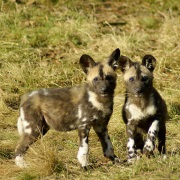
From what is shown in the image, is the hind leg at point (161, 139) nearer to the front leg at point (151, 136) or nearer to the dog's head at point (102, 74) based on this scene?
the front leg at point (151, 136)

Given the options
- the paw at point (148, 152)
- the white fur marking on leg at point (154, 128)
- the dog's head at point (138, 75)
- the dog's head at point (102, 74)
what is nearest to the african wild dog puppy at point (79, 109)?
the dog's head at point (102, 74)

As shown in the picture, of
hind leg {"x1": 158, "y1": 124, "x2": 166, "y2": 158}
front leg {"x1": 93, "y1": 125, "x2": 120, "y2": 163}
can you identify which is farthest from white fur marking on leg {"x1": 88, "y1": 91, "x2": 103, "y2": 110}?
hind leg {"x1": 158, "y1": 124, "x2": 166, "y2": 158}

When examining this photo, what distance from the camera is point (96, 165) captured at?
594cm

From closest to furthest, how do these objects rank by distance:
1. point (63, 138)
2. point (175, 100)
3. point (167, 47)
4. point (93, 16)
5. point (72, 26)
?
point (63, 138), point (175, 100), point (167, 47), point (72, 26), point (93, 16)

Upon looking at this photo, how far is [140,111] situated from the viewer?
5.97 m

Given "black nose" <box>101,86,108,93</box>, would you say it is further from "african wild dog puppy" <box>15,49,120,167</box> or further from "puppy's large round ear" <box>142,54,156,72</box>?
"puppy's large round ear" <box>142,54,156,72</box>

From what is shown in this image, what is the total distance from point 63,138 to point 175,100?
6.58ft

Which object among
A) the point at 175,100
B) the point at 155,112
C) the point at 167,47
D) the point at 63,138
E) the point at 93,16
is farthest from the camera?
the point at 93,16

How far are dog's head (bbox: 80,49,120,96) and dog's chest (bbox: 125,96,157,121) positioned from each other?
0.30 meters

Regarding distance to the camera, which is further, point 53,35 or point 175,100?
point 53,35

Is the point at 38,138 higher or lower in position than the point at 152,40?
lower

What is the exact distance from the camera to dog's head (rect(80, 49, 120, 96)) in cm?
593

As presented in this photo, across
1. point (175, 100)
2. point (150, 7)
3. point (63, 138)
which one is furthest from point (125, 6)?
point (63, 138)

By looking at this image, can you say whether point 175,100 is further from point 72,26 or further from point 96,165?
point 72,26
